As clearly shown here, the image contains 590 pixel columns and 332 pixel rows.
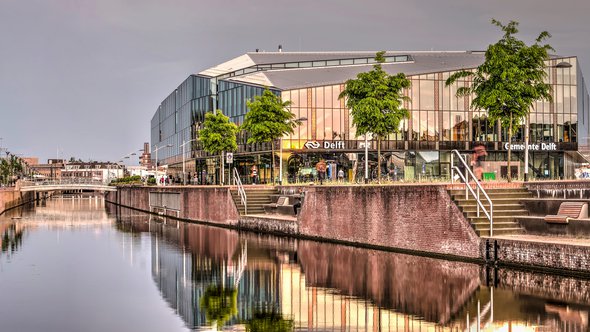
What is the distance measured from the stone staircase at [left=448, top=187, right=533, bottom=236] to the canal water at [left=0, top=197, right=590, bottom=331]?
170cm

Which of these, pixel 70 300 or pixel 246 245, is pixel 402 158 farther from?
pixel 70 300

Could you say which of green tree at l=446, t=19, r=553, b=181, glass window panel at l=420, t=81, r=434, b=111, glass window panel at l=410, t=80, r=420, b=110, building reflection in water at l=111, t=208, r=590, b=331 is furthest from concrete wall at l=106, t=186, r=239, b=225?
glass window panel at l=420, t=81, r=434, b=111

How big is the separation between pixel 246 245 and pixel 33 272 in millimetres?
11219

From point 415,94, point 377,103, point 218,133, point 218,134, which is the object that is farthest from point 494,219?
point 415,94

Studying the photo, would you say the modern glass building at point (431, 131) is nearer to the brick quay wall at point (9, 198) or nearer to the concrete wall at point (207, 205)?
the concrete wall at point (207, 205)

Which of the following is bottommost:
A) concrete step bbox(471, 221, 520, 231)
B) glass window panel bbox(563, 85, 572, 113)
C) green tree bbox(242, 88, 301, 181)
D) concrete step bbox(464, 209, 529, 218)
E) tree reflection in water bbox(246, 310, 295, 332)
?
tree reflection in water bbox(246, 310, 295, 332)

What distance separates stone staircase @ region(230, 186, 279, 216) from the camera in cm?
4869

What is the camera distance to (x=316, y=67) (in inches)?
3511

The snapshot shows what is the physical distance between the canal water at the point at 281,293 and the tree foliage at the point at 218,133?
3584 cm

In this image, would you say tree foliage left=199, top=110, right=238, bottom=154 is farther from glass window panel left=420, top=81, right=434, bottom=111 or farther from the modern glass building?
glass window panel left=420, top=81, right=434, bottom=111

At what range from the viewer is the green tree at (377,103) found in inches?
1577

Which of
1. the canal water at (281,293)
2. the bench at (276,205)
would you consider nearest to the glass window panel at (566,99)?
the bench at (276,205)

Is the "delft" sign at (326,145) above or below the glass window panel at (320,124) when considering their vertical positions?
below

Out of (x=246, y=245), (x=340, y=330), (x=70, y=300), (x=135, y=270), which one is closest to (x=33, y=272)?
(x=135, y=270)
